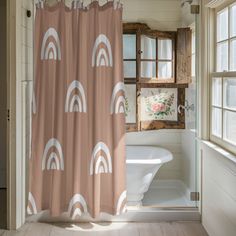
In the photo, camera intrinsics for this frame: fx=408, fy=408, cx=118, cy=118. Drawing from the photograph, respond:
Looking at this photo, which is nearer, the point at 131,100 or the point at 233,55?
the point at 233,55

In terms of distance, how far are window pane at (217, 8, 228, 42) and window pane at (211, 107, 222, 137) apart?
0.60 m

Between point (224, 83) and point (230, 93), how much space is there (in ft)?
0.59

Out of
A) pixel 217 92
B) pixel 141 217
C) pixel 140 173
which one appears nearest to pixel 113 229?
pixel 141 217

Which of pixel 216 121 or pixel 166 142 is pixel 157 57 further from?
pixel 216 121

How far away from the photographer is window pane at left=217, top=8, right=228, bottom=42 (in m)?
3.23

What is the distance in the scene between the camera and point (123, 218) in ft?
12.6

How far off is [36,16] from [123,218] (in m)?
2.00

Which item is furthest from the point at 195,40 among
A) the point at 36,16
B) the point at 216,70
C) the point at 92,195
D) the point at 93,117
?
the point at 92,195

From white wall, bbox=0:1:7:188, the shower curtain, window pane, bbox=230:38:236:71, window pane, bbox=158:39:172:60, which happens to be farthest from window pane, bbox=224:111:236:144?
white wall, bbox=0:1:7:188

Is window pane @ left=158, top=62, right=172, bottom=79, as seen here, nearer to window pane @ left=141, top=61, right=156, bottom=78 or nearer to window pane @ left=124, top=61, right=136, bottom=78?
window pane @ left=141, top=61, right=156, bottom=78

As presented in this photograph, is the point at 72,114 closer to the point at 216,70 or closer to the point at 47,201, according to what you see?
the point at 47,201

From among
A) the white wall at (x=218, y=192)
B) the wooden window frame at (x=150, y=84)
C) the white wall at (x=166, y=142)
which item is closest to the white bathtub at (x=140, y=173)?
the white wall at (x=166, y=142)

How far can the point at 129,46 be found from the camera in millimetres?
4297

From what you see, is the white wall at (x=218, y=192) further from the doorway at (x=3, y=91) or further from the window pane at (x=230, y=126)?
the doorway at (x=3, y=91)
